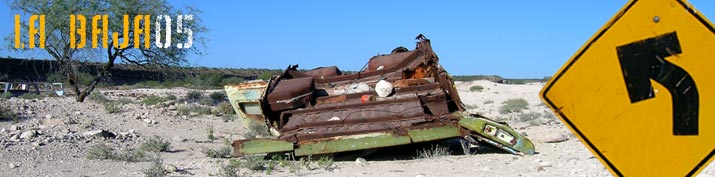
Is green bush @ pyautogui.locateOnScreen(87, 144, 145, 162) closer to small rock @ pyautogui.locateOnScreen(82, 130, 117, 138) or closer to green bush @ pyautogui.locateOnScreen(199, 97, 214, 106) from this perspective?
small rock @ pyautogui.locateOnScreen(82, 130, 117, 138)

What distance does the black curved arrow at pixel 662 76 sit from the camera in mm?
3064

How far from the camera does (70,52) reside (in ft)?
72.9

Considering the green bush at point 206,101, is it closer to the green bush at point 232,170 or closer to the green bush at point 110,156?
the green bush at point 110,156

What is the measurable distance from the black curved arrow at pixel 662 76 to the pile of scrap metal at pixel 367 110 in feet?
20.0

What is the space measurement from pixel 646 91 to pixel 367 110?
734cm

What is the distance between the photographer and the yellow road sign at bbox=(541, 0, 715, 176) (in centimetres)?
305

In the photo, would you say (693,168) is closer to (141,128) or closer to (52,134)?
(52,134)

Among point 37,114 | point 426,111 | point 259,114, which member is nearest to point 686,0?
point 426,111

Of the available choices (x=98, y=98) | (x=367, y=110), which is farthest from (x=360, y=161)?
(x=98, y=98)

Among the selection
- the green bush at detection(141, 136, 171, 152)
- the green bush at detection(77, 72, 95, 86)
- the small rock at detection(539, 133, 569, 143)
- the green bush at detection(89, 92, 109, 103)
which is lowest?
the small rock at detection(539, 133, 569, 143)

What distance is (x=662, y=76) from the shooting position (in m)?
3.10

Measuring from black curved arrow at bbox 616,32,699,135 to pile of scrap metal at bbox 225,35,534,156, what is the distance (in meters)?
6.10

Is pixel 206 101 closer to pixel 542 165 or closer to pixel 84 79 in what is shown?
pixel 84 79

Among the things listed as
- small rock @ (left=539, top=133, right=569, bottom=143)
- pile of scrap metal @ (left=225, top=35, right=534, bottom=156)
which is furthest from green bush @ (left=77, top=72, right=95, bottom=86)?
small rock @ (left=539, top=133, right=569, bottom=143)
